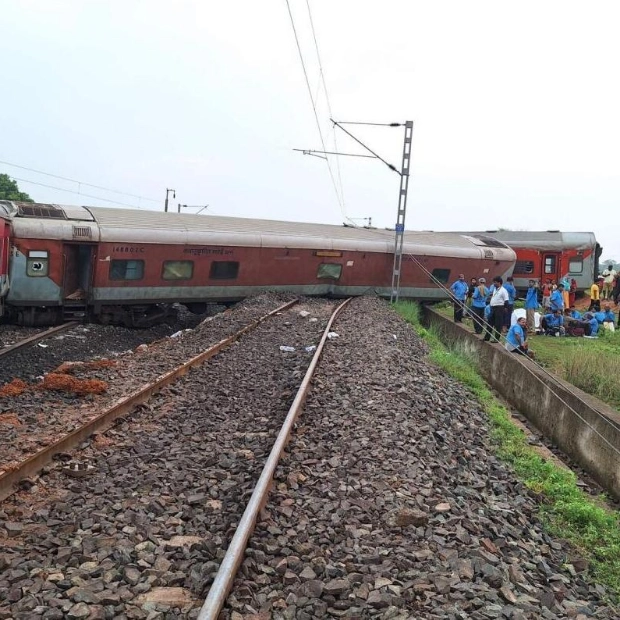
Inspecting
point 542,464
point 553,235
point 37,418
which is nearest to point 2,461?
point 37,418

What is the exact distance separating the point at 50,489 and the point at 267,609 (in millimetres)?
2308

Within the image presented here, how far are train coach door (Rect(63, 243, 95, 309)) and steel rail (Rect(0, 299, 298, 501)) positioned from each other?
6783 mm

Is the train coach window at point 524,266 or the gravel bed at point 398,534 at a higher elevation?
the train coach window at point 524,266

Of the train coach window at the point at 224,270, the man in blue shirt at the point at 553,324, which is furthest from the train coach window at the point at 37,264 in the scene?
the man in blue shirt at the point at 553,324

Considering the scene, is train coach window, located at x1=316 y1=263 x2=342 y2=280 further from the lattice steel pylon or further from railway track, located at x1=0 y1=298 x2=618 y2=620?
railway track, located at x1=0 y1=298 x2=618 y2=620

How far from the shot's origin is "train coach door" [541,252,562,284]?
87.0 ft

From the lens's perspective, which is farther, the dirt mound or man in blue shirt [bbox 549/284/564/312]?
man in blue shirt [bbox 549/284/564/312]

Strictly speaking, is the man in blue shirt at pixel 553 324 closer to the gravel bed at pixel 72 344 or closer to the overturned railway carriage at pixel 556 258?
the gravel bed at pixel 72 344

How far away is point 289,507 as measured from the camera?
165 inches

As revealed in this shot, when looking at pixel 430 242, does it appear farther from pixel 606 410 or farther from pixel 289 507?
pixel 289 507

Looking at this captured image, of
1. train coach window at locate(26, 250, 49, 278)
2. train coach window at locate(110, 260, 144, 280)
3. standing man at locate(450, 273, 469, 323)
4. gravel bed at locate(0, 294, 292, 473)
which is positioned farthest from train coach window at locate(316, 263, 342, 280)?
train coach window at locate(26, 250, 49, 278)

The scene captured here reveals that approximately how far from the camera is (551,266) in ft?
87.5

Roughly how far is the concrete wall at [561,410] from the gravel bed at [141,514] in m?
4.37

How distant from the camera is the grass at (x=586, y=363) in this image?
34.8 ft
